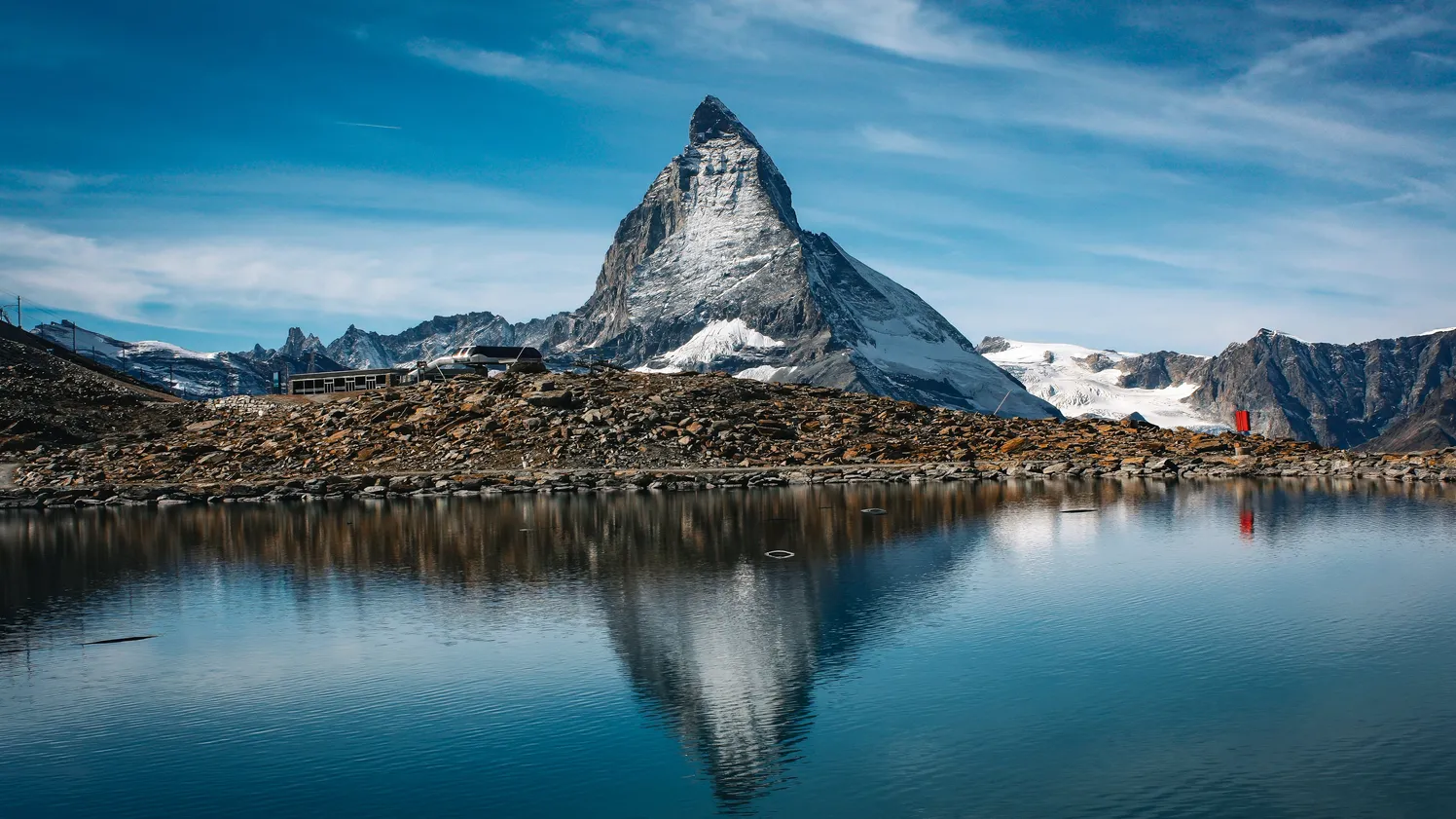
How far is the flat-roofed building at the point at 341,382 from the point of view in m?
174

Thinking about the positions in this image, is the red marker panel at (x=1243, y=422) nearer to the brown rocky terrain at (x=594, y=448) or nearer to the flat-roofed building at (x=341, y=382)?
the brown rocky terrain at (x=594, y=448)

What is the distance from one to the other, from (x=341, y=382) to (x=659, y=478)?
85822 mm

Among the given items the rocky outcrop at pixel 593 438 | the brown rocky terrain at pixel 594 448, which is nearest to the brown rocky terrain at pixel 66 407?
the brown rocky terrain at pixel 594 448

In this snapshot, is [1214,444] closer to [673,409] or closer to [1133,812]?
[673,409]

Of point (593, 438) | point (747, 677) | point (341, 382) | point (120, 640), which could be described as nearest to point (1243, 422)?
point (593, 438)

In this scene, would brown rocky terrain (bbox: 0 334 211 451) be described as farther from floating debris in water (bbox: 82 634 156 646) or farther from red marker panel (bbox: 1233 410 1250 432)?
red marker panel (bbox: 1233 410 1250 432)

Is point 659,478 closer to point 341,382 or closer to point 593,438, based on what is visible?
point 593,438

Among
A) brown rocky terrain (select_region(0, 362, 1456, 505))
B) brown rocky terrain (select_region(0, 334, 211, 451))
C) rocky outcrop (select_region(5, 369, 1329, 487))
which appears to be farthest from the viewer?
brown rocky terrain (select_region(0, 334, 211, 451))

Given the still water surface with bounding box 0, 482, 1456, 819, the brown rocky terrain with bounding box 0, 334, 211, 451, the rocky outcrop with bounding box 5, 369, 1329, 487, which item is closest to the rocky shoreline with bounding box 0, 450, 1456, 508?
the rocky outcrop with bounding box 5, 369, 1329, 487

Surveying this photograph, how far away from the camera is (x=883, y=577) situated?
54281 millimetres

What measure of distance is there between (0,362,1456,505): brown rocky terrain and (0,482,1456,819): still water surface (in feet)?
149

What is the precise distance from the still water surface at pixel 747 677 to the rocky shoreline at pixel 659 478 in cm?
3905

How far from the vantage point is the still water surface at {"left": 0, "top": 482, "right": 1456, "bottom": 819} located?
25.8m

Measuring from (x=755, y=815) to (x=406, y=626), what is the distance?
24006 mm
